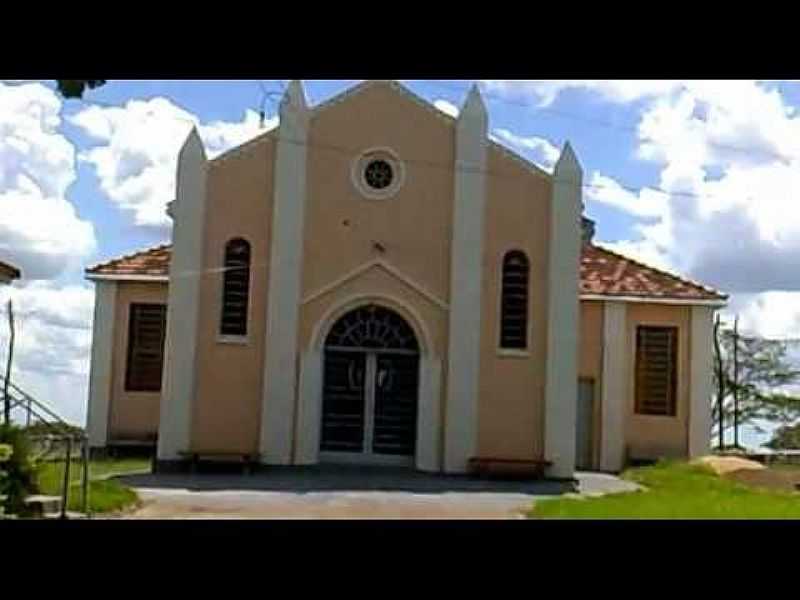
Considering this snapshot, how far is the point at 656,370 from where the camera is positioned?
18812 millimetres

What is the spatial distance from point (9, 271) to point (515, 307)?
6464mm

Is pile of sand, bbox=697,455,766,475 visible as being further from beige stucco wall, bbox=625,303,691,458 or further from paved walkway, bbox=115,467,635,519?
paved walkway, bbox=115,467,635,519

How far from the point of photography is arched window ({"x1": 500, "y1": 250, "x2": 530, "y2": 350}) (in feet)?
55.2

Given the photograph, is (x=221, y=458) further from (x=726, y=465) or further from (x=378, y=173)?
(x=726, y=465)

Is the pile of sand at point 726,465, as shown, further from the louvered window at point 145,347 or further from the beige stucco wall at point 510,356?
the louvered window at point 145,347

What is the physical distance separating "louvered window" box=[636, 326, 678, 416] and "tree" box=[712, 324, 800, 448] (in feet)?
21.2

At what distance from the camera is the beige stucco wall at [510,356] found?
1672 centimetres

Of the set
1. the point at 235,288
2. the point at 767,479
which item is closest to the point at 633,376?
the point at 767,479

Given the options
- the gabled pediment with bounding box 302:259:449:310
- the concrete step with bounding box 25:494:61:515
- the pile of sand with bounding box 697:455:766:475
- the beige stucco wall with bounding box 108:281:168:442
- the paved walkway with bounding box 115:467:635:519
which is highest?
the gabled pediment with bounding box 302:259:449:310

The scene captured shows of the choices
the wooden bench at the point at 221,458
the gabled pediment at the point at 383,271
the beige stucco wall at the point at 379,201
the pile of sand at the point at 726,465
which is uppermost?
the beige stucco wall at the point at 379,201

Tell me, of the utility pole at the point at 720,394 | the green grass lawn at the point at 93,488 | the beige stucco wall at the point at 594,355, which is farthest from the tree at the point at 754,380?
the green grass lawn at the point at 93,488

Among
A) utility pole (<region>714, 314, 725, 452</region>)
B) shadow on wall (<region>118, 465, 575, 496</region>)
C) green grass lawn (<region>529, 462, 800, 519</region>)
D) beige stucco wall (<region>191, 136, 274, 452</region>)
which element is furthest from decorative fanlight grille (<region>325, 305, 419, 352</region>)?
utility pole (<region>714, 314, 725, 452</region>)

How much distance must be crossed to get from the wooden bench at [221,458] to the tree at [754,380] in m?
11.8
